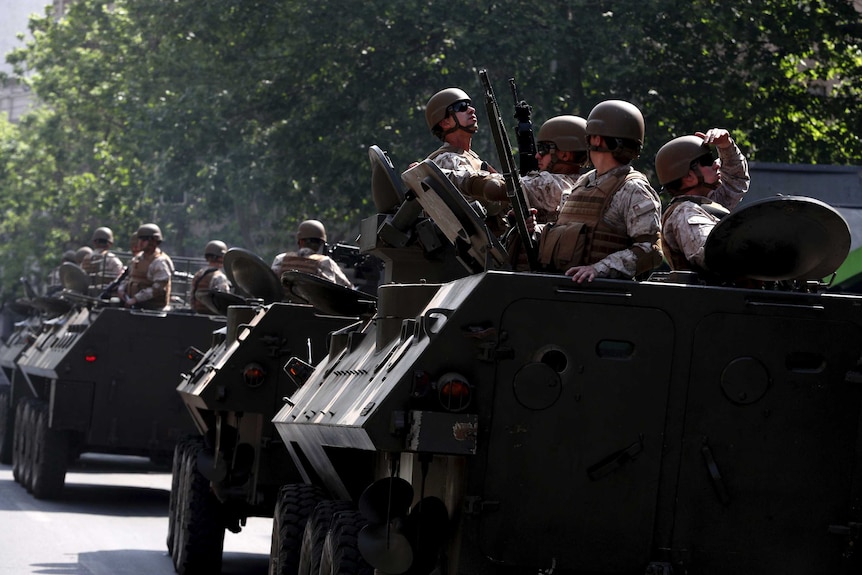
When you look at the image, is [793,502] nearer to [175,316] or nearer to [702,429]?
[702,429]

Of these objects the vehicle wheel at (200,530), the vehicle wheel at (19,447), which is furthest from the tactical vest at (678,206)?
the vehicle wheel at (19,447)

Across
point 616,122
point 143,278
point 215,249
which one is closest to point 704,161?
point 616,122

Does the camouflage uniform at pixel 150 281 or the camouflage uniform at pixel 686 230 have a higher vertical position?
the camouflage uniform at pixel 686 230

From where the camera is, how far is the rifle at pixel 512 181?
6996mm

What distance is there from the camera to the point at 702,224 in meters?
7.25

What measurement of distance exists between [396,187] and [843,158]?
53.5ft

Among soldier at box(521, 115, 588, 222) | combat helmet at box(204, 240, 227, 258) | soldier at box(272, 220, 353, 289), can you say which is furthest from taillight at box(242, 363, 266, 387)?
combat helmet at box(204, 240, 227, 258)

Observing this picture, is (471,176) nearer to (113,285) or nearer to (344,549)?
(344,549)

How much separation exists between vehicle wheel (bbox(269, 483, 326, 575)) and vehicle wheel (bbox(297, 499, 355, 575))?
308 millimetres

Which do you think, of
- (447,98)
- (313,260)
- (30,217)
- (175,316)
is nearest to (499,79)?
(175,316)

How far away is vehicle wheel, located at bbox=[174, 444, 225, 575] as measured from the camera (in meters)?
11.8

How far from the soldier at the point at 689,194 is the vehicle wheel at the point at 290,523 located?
2374 millimetres

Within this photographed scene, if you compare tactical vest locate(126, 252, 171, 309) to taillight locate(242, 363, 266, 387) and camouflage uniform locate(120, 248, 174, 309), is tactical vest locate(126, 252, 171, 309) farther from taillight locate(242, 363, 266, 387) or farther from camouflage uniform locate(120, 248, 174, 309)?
taillight locate(242, 363, 266, 387)

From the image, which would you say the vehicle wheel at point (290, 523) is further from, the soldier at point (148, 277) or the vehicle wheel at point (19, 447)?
the vehicle wheel at point (19, 447)
